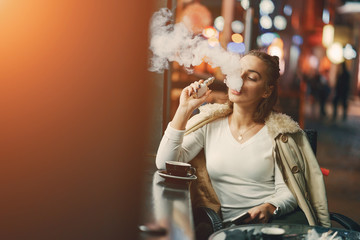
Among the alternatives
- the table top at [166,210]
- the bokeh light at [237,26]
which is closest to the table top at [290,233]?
the table top at [166,210]

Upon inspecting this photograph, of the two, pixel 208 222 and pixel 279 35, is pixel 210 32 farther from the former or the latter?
pixel 208 222

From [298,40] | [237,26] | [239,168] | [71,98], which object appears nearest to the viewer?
[239,168]

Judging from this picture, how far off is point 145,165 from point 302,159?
47.1 inches

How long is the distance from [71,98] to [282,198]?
5.59 feet

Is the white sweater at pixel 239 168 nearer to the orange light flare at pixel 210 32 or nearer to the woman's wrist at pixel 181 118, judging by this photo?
Result: the woman's wrist at pixel 181 118

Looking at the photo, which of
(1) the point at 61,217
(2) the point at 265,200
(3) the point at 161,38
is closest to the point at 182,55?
(3) the point at 161,38

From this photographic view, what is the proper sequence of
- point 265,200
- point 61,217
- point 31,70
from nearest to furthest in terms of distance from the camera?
point 61,217 < point 265,200 < point 31,70

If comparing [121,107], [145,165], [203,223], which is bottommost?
[203,223]

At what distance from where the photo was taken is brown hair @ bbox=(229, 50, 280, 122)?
3180mm

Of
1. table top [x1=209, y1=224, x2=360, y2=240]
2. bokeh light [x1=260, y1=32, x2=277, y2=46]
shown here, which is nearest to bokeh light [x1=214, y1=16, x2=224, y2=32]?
bokeh light [x1=260, y1=32, x2=277, y2=46]

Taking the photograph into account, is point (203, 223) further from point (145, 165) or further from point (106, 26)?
point (106, 26)

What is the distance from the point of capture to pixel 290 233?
2363mm

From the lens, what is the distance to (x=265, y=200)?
3.06 meters

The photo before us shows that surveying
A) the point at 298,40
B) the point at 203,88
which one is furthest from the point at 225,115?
the point at 298,40
